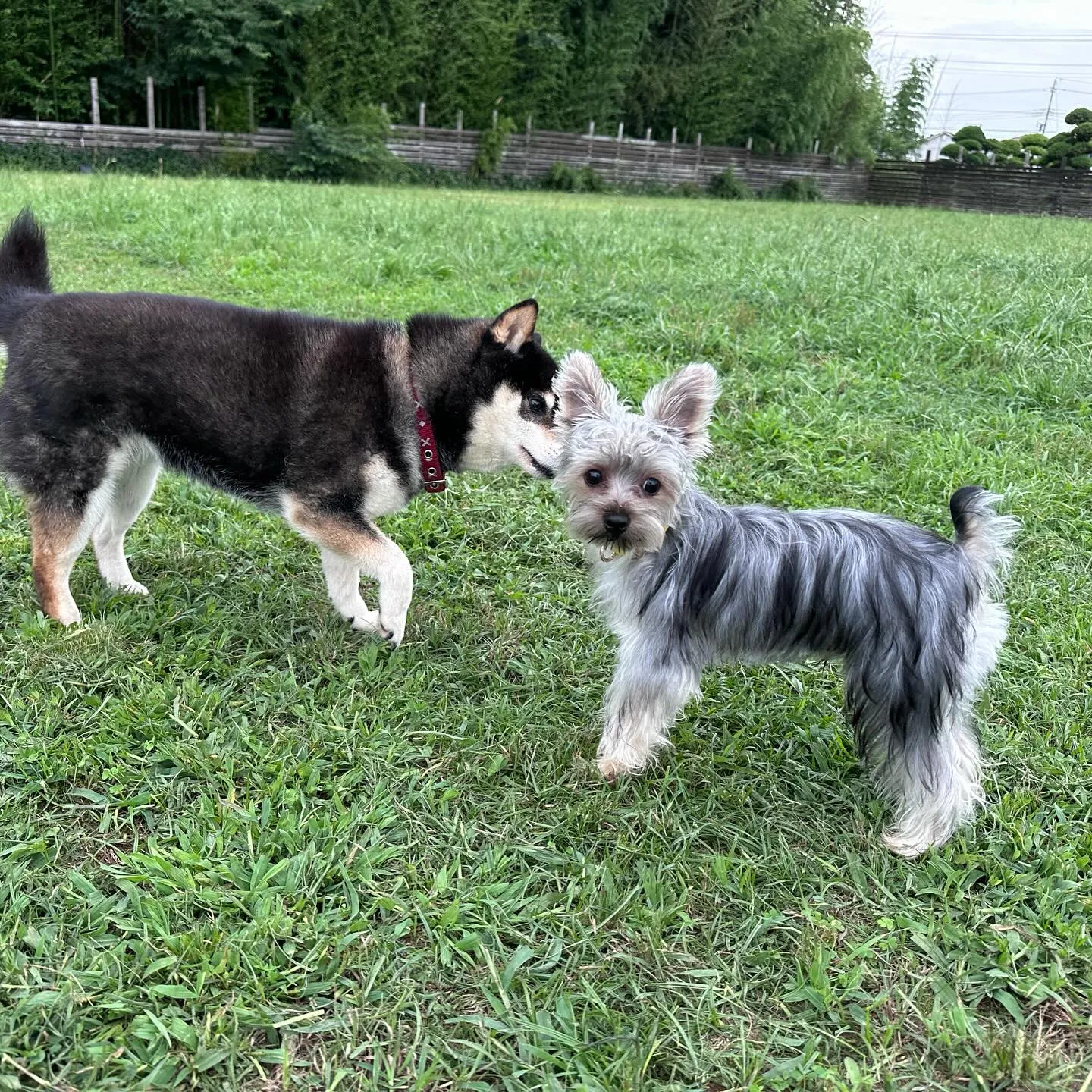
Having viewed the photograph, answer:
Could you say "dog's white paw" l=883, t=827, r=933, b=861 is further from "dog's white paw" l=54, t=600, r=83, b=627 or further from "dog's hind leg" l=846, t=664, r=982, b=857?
"dog's white paw" l=54, t=600, r=83, b=627

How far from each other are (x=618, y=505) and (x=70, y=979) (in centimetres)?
201

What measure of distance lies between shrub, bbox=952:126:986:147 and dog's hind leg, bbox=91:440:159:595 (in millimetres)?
47960

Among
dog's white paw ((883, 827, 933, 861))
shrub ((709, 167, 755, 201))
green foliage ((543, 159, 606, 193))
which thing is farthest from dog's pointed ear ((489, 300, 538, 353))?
shrub ((709, 167, 755, 201))

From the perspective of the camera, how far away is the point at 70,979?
214 centimetres

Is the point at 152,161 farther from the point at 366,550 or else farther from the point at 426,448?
the point at 366,550

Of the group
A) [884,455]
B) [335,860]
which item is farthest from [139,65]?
[335,860]

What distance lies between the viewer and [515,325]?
3777mm

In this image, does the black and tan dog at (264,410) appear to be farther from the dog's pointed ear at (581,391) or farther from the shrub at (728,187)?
the shrub at (728,187)

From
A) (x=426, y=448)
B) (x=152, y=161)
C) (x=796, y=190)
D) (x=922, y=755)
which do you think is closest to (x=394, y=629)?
(x=426, y=448)

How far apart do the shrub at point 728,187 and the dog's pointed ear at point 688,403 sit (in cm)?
4009

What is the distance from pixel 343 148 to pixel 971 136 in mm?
31251

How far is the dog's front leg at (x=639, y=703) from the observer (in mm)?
2932

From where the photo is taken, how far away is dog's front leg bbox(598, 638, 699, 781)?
2932mm

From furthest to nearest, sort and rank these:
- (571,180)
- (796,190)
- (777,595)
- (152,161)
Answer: (796,190), (571,180), (152,161), (777,595)
